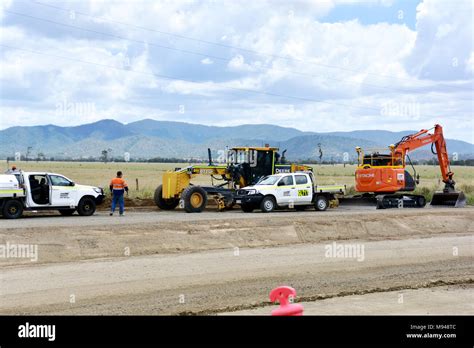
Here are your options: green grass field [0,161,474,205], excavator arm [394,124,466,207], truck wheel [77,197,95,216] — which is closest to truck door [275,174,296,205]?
excavator arm [394,124,466,207]

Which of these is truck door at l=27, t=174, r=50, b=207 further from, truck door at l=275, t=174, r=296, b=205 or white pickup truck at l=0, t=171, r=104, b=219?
truck door at l=275, t=174, r=296, b=205

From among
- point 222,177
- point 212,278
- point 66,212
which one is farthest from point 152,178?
point 212,278

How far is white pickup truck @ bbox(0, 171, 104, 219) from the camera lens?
2541cm

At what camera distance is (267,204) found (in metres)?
30.3

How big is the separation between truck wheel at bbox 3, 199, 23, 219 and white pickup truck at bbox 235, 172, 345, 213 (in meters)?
9.18

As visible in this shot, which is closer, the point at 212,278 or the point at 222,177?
the point at 212,278

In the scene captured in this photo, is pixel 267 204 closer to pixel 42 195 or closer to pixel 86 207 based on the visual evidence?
pixel 86 207

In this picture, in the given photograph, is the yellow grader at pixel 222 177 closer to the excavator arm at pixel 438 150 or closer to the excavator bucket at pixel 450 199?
the excavator arm at pixel 438 150

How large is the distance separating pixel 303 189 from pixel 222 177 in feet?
12.5

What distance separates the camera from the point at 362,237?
2506 centimetres

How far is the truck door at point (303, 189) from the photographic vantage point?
31.2 metres

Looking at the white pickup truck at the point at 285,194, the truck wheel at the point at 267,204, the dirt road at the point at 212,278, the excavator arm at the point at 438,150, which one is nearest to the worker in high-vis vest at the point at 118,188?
the white pickup truck at the point at 285,194
